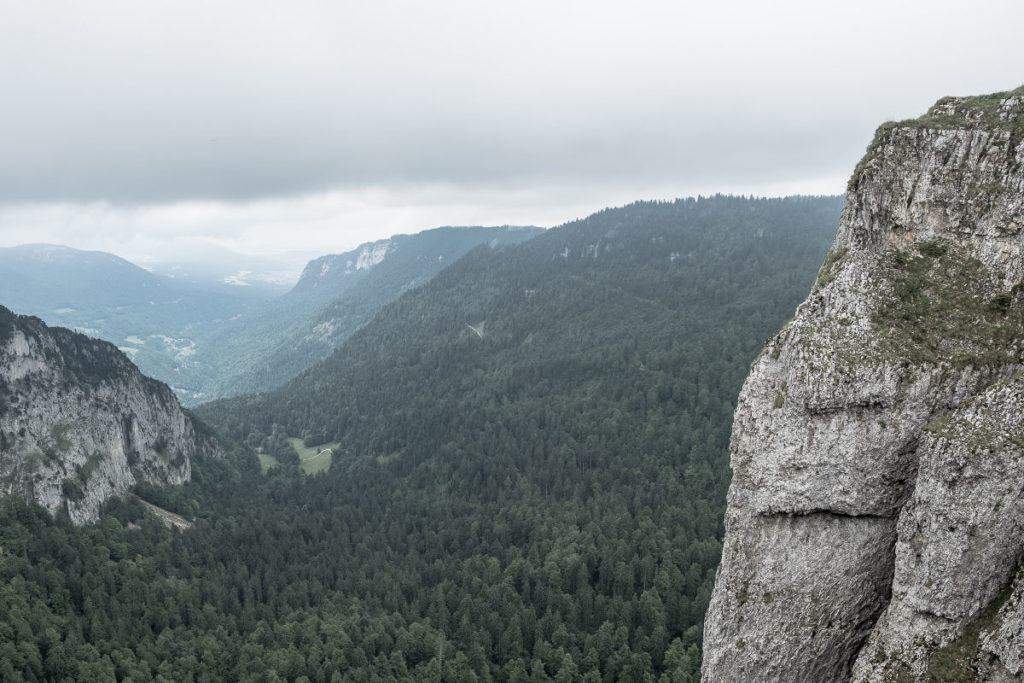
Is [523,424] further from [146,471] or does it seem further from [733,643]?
[733,643]

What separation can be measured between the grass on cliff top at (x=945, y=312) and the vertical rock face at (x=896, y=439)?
0.20 feet

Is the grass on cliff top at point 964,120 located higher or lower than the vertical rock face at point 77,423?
higher

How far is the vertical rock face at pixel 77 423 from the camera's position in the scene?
125375mm

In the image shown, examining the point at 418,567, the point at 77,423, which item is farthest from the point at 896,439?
the point at 77,423

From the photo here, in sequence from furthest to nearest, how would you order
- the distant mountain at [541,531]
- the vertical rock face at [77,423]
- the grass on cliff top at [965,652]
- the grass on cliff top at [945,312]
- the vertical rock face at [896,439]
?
the vertical rock face at [77,423] → the distant mountain at [541,531] → the grass on cliff top at [945,312] → the vertical rock face at [896,439] → the grass on cliff top at [965,652]

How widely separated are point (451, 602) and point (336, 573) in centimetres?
3136

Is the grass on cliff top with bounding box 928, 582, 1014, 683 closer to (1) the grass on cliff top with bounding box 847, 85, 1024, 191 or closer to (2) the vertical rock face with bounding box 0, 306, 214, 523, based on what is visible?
(1) the grass on cliff top with bounding box 847, 85, 1024, 191

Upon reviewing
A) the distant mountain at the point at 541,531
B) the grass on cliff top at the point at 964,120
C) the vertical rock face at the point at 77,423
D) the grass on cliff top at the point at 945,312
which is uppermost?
the grass on cliff top at the point at 964,120

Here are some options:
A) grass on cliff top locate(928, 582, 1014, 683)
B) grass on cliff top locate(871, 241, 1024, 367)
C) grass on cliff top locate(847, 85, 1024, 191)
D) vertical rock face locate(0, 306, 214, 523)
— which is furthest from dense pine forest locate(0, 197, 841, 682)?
grass on cliff top locate(847, 85, 1024, 191)

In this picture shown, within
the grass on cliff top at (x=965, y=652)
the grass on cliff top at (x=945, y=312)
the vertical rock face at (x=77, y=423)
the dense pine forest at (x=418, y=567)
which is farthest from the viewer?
the vertical rock face at (x=77, y=423)

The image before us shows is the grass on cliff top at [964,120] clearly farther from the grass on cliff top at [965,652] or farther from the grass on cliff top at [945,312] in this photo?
the grass on cliff top at [965,652]

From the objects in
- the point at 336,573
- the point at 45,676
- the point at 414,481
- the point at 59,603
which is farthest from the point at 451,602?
the point at 414,481

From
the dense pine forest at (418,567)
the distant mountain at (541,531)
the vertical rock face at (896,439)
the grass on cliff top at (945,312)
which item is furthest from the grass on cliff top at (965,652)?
the dense pine forest at (418,567)

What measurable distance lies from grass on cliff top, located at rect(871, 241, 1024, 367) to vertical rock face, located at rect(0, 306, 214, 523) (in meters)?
146
